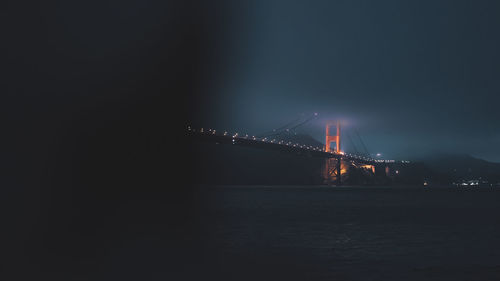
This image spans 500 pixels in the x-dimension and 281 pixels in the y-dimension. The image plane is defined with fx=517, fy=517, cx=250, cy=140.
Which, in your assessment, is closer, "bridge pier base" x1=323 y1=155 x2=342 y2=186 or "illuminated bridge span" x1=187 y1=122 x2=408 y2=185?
"illuminated bridge span" x1=187 y1=122 x2=408 y2=185

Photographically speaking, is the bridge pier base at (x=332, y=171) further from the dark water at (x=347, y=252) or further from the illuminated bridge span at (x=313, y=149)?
the dark water at (x=347, y=252)

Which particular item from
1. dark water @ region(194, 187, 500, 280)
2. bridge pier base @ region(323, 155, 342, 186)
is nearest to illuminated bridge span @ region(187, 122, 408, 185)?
bridge pier base @ region(323, 155, 342, 186)

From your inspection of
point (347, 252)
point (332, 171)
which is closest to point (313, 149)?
point (332, 171)

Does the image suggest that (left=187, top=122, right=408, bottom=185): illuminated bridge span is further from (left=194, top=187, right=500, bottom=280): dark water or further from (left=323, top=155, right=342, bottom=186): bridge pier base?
(left=194, top=187, right=500, bottom=280): dark water

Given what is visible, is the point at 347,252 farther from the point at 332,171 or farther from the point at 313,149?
the point at 332,171

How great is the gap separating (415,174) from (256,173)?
145 feet

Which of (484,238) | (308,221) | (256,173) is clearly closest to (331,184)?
(256,173)

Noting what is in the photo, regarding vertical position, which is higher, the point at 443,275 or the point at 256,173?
the point at 256,173

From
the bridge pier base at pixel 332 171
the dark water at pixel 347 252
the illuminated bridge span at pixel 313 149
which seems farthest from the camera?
the bridge pier base at pixel 332 171

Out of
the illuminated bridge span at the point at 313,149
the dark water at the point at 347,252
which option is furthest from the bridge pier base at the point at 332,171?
the dark water at the point at 347,252

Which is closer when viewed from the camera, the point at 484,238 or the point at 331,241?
the point at 331,241

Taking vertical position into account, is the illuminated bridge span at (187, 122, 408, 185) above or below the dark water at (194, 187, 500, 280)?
above

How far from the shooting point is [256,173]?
119750 millimetres

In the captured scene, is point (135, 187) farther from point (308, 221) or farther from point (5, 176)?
point (308, 221)
